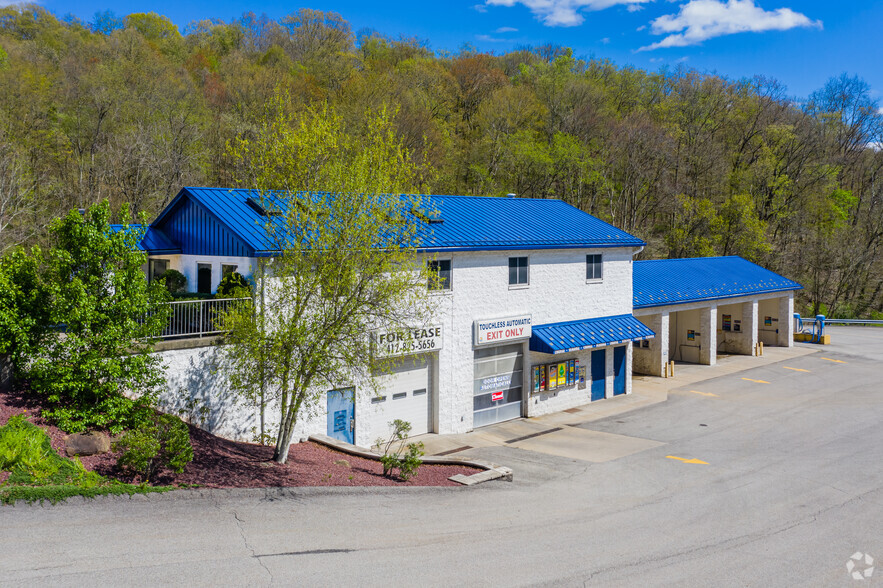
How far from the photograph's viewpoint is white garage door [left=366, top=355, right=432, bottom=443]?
1989 cm

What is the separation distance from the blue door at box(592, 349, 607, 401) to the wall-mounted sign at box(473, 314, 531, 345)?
4.80m

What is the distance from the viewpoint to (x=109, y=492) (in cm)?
1088

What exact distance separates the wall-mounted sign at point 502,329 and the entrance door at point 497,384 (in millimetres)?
574

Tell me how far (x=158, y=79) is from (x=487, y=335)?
34085 millimetres

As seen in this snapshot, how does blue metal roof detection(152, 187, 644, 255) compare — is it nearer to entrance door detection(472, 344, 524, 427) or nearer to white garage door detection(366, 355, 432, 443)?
entrance door detection(472, 344, 524, 427)

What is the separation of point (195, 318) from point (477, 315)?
9455 millimetres

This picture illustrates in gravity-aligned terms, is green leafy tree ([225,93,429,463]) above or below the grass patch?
above

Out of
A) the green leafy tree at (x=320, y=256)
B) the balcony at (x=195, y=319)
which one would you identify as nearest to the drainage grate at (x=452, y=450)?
the green leafy tree at (x=320, y=256)

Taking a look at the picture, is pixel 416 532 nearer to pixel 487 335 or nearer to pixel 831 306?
pixel 487 335

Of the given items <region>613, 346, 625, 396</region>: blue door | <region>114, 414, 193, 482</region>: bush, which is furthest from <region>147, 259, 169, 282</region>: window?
<region>613, 346, 625, 396</region>: blue door

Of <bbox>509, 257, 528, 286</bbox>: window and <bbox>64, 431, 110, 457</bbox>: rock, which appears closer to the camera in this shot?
<bbox>64, 431, 110, 457</bbox>: rock

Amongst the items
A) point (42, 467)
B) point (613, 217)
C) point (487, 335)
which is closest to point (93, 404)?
point (42, 467)

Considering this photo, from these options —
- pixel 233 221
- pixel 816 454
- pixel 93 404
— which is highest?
pixel 233 221

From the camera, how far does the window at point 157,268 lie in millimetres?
21609
